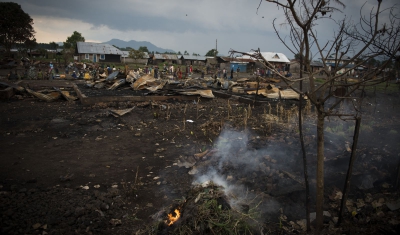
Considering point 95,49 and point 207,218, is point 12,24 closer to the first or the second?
point 95,49

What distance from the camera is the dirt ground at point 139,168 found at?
292 cm

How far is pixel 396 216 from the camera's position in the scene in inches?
107

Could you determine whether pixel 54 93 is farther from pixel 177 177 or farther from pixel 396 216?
pixel 396 216

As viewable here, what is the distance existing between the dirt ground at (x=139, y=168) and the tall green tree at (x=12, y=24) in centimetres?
3670

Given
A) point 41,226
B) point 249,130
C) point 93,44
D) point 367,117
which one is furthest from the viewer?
point 93,44

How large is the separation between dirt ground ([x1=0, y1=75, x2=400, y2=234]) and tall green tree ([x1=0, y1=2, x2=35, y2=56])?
36696 mm

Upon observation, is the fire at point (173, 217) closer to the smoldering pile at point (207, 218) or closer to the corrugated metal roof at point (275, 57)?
the smoldering pile at point (207, 218)

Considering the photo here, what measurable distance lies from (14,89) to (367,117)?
1555 cm

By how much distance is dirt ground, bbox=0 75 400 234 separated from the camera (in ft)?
9.59

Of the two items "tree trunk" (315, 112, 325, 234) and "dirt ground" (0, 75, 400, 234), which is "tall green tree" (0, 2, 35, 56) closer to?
"dirt ground" (0, 75, 400, 234)

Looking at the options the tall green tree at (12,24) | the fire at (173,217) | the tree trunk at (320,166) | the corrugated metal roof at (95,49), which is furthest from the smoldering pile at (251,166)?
the corrugated metal roof at (95,49)

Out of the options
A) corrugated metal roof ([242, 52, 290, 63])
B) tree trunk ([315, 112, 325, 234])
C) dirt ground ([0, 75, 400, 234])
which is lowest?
dirt ground ([0, 75, 400, 234])

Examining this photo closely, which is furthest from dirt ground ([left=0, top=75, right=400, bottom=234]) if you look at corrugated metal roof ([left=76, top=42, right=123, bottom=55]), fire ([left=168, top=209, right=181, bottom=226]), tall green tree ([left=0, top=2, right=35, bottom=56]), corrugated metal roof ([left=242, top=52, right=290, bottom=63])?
corrugated metal roof ([left=242, top=52, right=290, bottom=63])

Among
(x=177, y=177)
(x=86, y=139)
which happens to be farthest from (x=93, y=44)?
(x=177, y=177)
